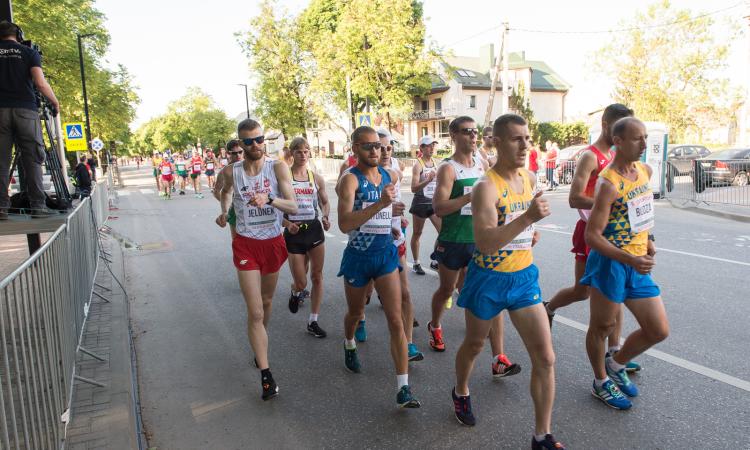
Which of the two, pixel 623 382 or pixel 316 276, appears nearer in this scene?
pixel 623 382

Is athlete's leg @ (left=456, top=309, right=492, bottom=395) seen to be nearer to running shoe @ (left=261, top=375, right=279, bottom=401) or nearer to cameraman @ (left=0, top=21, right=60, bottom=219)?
running shoe @ (left=261, top=375, right=279, bottom=401)

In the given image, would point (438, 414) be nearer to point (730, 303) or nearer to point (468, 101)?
point (730, 303)

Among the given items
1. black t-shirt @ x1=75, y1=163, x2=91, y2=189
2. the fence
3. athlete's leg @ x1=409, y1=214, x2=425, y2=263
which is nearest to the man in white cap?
athlete's leg @ x1=409, y1=214, x2=425, y2=263

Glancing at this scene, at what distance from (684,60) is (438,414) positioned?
36.6m

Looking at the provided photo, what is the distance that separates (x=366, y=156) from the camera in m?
3.86

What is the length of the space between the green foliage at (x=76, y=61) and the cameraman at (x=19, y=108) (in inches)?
737

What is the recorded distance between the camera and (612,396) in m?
3.68

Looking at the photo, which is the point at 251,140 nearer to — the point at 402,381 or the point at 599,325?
the point at 402,381

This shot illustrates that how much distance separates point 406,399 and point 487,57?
2444 inches

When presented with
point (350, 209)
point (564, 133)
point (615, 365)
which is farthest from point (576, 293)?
point (564, 133)

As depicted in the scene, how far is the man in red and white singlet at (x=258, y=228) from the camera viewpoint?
13.8 feet

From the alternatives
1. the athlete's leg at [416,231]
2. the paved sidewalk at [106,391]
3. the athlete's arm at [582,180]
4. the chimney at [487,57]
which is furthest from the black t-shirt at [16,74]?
the chimney at [487,57]

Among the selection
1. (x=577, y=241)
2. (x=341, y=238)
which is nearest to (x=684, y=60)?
(x=341, y=238)

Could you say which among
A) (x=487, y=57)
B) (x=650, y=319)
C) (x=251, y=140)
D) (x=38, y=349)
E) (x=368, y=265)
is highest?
(x=487, y=57)
